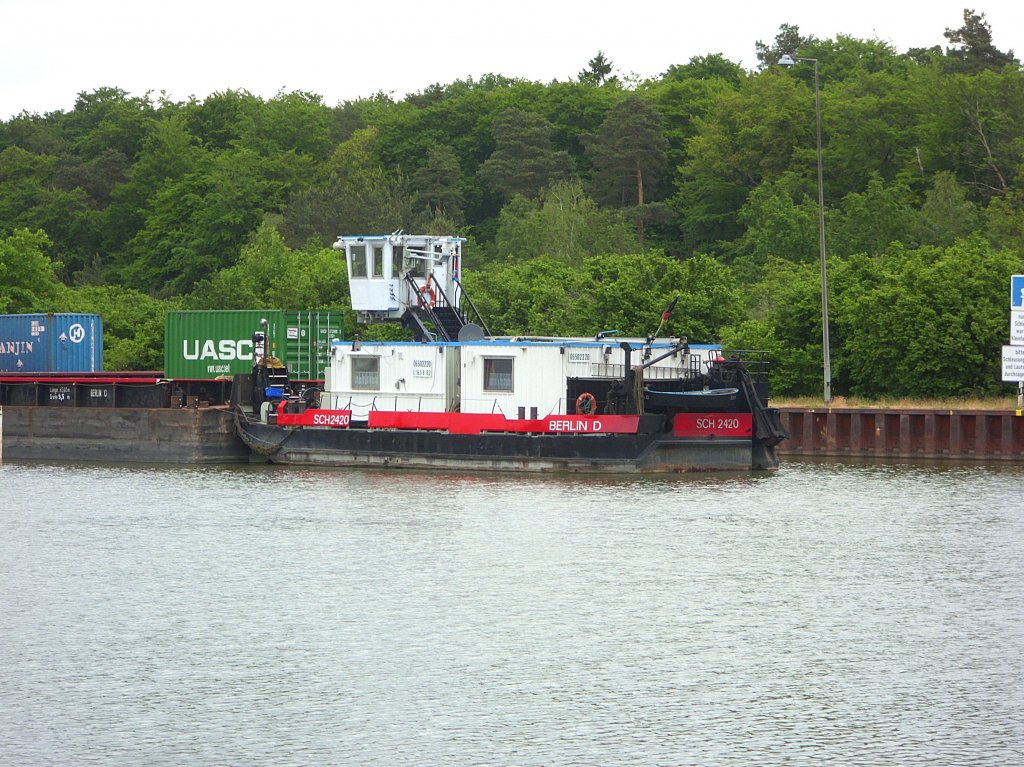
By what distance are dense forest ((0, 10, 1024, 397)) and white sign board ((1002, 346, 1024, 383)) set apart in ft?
12.4

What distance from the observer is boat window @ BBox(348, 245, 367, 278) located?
46.8 metres

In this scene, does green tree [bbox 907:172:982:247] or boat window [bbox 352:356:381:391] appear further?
green tree [bbox 907:172:982:247]

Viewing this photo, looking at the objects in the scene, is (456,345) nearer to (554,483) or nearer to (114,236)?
(554,483)

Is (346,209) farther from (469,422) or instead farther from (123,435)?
(469,422)

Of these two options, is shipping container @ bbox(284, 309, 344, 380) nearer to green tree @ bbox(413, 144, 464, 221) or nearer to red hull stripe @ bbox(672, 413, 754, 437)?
red hull stripe @ bbox(672, 413, 754, 437)

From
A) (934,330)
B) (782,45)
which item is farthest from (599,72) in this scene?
(934,330)

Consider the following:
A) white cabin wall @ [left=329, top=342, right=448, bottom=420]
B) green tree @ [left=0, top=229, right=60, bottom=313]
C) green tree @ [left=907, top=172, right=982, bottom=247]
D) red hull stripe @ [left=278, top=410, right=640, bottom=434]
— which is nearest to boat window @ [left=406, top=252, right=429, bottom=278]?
white cabin wall @ [left=329, top=342, right=448, bottom=420]

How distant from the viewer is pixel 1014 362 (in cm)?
4656

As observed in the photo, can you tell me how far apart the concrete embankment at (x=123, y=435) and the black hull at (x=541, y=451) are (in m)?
4.26

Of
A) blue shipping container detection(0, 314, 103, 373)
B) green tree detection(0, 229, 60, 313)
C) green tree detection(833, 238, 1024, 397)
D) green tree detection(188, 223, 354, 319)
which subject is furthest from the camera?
green tree detection(0, 229, 60, 313)

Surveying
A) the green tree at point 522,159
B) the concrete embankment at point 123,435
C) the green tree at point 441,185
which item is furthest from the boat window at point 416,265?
the green tree at point 441,185

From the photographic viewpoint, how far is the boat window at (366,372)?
45062 millimetres

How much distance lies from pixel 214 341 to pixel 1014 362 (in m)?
25.4

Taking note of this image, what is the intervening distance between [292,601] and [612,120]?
8315 cm
